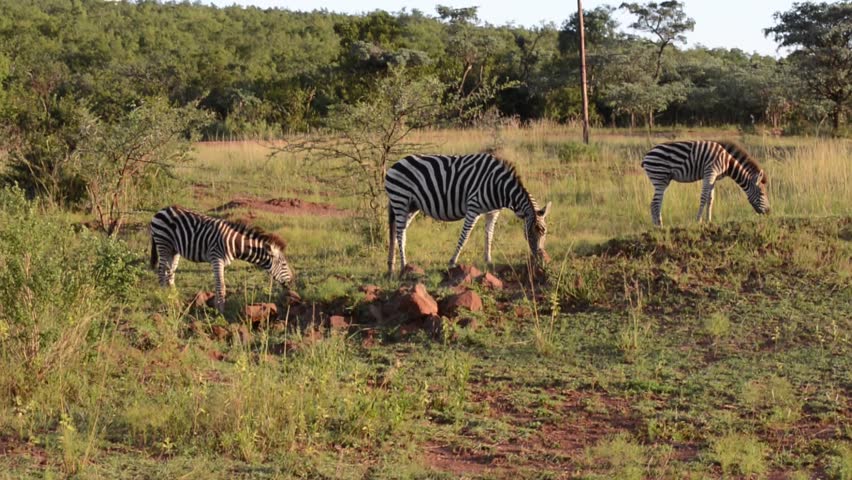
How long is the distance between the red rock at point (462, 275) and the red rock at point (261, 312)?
74.0 inches

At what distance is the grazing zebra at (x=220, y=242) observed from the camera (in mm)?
10188

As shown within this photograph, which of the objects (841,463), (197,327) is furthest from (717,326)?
(197,327)

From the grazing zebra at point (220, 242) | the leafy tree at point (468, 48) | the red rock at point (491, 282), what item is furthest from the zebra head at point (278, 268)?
the leafy tree at point (468, 48)

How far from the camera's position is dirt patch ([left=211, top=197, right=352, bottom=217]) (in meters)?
15.8

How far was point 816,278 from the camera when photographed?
913 cm

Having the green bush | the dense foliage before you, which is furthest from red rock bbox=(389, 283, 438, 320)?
the dense foliage

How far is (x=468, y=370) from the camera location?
23.1ft

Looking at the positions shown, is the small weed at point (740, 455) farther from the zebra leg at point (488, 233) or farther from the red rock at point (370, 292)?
the zebra leg at point (488, 233)

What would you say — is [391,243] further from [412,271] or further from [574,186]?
[574,186]

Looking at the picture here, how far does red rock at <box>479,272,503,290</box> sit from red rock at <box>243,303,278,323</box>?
2139 millimetres

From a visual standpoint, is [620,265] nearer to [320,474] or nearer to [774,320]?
[774,320]

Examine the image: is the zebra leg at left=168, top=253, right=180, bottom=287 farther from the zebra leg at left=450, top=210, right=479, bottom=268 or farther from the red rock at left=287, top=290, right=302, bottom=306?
the zebra leg at left=450, top=210, right=479, bottom=268

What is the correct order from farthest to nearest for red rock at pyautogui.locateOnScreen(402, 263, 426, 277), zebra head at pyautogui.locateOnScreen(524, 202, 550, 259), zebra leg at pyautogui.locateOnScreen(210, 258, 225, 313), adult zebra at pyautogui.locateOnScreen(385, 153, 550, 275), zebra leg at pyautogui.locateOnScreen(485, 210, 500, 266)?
1. zebra leg at pyautogui.locateOnScreen(485, 210, 500, 266)
2. adult zebra at pyautogui.locateOnScreen(385, 153, 550, 275)
3. zebra head at pyautogui.locateOnScreen(524, 202, 550, 259)
4. red rock at pyautogui.locateOnScreen(402, 263, 426, 277)
5. zebra leg at pyautogui.locateOnScreen(210, 258, 225, 313)

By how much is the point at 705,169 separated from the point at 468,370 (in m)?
7.46
